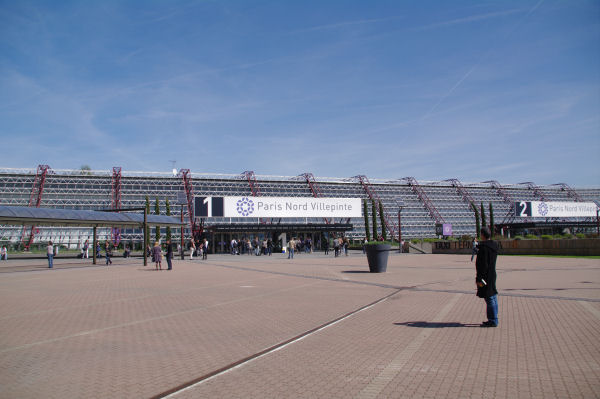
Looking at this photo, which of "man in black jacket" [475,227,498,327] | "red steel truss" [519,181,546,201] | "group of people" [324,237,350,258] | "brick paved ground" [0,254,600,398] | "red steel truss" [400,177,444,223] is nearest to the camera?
"brick paved ground" [0,254,600,398]

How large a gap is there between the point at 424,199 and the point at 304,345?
76960 millimetres

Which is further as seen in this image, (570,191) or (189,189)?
(570,191)

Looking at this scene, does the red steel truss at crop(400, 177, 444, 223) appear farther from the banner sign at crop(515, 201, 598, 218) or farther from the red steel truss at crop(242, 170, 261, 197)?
the red steel truss at crop(242, 170, 261, 197)

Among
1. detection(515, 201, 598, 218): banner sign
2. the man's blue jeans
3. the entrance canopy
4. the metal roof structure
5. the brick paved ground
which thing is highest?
detection(515, 201, 598, 218): banner sign

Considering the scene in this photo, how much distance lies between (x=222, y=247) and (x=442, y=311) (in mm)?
43945

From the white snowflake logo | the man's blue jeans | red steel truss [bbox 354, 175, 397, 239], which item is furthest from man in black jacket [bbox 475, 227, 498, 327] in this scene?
red steel truss [bbox 354, 175, 397, 239]

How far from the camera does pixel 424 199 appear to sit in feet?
265

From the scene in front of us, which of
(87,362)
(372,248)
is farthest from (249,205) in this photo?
(87,362)

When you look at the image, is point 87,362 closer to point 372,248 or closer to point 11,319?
point 11,319

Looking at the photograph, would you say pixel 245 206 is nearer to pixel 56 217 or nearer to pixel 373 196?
pixel 56 217

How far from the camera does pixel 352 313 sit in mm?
9633

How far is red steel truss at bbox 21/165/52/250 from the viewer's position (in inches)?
2122

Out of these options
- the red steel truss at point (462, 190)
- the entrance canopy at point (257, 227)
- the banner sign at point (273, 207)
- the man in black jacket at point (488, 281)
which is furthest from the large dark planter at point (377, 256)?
the red steel truss at point (462, 190)

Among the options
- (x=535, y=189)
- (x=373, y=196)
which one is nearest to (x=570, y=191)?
(x=535, y=189)
